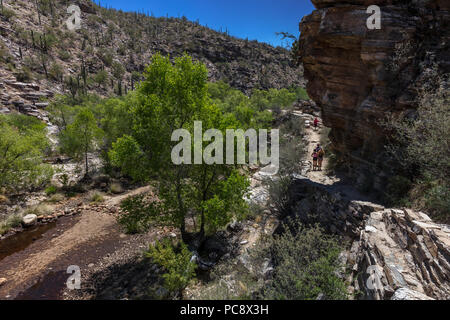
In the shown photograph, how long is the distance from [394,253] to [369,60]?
21.0 feet

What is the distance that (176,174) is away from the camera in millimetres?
8562

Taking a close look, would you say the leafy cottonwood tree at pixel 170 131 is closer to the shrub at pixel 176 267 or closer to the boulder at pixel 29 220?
the shrub at pixel 176 267

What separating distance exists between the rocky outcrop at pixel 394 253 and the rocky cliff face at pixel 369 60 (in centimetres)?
204

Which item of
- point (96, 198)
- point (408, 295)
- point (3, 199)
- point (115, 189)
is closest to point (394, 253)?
point (408, 295)

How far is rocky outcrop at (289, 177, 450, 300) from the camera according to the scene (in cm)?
336

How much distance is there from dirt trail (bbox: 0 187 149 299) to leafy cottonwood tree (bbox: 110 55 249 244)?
406 centimetres

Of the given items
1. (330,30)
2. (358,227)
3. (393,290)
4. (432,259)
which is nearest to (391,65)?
(330,30)

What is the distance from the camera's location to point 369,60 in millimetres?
7398

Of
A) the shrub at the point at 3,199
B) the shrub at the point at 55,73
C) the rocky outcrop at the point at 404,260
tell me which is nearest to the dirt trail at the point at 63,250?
the shrub at the point at 3,199

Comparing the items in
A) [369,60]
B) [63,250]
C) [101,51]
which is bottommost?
[63,250]

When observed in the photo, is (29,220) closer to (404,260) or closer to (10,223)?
(10,223)

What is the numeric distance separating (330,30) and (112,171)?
1767 cm

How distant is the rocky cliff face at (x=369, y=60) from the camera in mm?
6656
